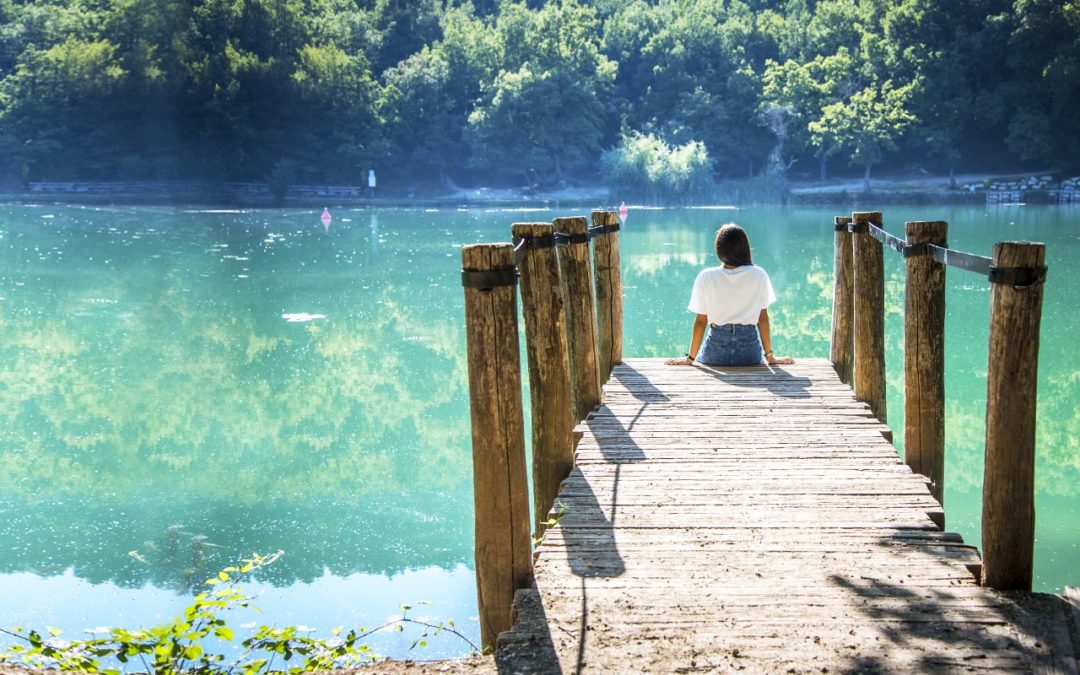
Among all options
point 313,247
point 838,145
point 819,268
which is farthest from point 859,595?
point 838,145

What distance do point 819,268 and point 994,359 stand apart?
75.8 ft

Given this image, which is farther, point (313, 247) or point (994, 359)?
point (313, 247)

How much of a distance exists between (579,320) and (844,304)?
2093 mm

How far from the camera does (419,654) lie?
6.68 meters

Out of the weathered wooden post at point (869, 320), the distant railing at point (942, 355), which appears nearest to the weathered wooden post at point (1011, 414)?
the distant railing at point (942, 355)

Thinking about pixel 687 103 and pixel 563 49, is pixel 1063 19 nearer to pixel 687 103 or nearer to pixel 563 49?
pixel 687 103

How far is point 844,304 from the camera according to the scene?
25.1 ft

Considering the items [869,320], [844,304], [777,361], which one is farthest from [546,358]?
[844,304]

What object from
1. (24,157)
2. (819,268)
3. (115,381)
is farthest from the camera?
(24,157)

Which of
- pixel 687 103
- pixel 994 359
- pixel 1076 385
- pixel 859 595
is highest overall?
pixel 687 103

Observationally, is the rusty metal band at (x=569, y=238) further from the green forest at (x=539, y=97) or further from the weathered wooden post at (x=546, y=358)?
the green forest at (x=539, y=97)

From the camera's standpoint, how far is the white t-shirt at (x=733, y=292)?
7148 millimetres

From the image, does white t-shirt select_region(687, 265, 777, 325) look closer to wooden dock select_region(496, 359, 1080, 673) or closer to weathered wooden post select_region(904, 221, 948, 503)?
wooden dock select_region(496, 359, 1080, 673)

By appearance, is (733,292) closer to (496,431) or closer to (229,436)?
(496,431)
